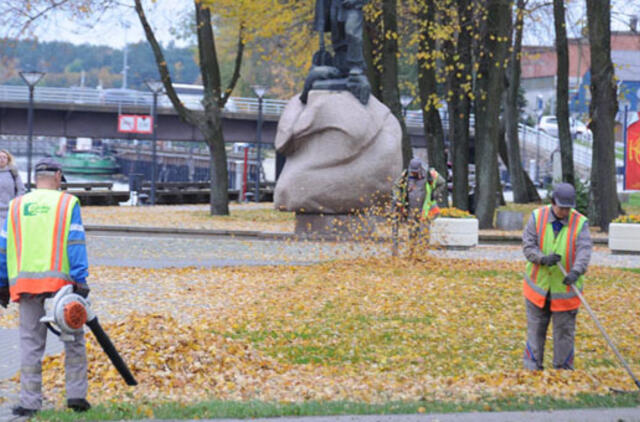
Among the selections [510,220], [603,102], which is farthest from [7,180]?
[510,220]

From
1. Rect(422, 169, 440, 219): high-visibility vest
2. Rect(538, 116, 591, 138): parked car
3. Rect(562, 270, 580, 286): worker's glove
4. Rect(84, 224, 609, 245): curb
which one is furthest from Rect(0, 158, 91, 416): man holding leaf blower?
Rect(538, 116, 591, 138): parked car

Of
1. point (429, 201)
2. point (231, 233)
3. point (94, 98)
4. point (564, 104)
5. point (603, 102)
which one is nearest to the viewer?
point (429, 201)

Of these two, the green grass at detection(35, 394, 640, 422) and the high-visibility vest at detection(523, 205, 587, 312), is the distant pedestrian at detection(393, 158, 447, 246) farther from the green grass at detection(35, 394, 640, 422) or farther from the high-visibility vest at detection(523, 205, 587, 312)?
the green grass at detection(35, 394, 640, 422)

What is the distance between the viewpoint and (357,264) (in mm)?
17219

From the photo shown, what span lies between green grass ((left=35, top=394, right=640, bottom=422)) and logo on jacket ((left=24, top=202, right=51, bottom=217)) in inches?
51.6

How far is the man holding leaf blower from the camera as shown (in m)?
7.29

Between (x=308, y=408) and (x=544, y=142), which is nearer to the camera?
(x=308, y=408)

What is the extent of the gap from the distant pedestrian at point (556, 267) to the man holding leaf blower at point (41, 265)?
3.55 m

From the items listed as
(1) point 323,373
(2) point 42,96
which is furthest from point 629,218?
(2) point 42,96

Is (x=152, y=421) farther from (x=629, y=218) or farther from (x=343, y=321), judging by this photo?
(x=629, y=218)

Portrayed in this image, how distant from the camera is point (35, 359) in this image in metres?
7.41

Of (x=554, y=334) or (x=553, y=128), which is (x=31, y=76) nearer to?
(x=554, y=334)

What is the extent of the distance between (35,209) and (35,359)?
1.00 metres

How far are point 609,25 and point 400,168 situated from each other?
6.74 m
